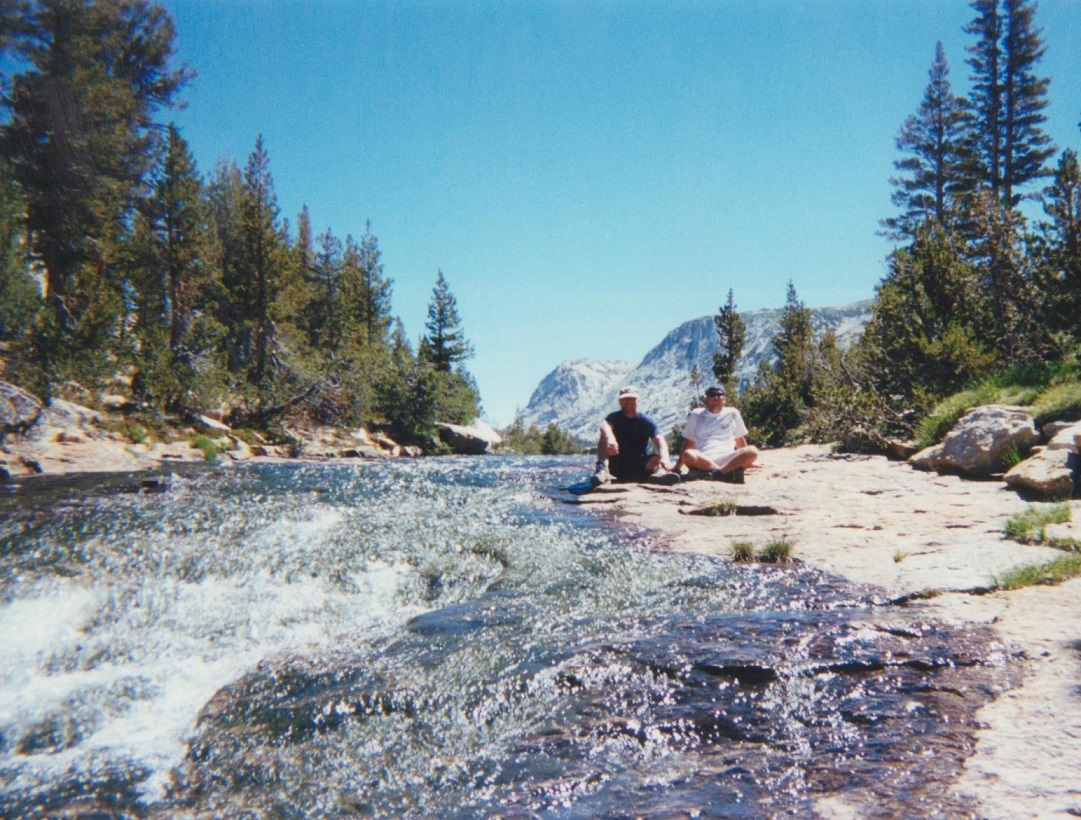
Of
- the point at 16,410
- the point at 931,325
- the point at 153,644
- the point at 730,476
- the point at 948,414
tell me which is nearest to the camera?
the point at 153,644

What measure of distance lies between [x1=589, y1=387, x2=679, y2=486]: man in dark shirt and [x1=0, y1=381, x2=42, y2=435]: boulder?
42.6 feet

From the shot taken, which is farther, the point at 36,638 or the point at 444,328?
the point at 444,328

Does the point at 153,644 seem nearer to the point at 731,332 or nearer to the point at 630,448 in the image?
the point at 630,448

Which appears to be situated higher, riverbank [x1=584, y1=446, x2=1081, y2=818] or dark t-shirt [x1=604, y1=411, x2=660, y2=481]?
dark t-shirt [x1=604, y1=411, x2=660, y2=481]

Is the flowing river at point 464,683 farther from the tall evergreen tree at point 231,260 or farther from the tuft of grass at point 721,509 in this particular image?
the tall evergreen tree at point 231,260

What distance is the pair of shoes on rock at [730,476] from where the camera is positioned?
9688 mm

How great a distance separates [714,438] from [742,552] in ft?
17.3

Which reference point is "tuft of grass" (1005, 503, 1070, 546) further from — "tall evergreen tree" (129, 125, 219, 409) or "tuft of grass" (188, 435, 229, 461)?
"tall evergreen tree" (129, 125, 219, 409)

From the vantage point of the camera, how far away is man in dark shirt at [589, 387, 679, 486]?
1024 cm

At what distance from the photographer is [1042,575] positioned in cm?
405

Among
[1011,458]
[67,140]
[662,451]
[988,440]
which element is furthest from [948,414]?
[67,140]

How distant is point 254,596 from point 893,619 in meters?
4.76

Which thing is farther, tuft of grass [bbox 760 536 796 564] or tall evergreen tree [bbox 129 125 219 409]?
tall evergreen tree [bbox 129 125 219 409]

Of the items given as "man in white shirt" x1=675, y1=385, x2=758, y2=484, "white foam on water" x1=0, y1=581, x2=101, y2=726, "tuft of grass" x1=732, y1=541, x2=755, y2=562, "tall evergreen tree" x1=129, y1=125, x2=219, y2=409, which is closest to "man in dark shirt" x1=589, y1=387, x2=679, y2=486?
"man in white shirt" x1=675, y1=385, x2=758, y2=484
